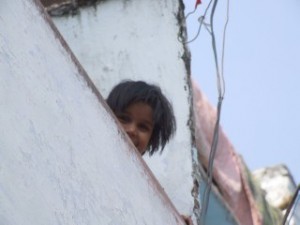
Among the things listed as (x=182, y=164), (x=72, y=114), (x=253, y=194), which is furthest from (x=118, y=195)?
(x=253, y=194)

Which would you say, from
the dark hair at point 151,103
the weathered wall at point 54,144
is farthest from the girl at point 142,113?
the weathered wall at point 54,144

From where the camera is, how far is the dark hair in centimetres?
501

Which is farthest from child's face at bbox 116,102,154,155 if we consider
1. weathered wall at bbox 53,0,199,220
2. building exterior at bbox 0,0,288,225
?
building exterior at bbox 0,0,288,225

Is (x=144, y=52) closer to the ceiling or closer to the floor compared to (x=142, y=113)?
closer to the floor

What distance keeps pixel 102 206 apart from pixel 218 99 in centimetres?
158

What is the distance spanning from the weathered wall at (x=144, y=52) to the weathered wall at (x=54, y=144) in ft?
6.94

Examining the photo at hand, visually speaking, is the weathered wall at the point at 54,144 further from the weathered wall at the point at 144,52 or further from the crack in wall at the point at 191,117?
the weathered wall at the point at 144,52

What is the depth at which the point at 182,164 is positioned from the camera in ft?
19.4

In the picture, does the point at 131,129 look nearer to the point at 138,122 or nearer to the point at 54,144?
the point at 138,122

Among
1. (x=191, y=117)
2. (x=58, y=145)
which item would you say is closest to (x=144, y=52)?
(x=191, y=117)

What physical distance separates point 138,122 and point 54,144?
150 cm

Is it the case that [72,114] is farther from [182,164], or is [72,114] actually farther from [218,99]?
[182,164]

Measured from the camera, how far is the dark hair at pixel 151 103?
501 centimetres

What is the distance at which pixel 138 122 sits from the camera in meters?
4.99
